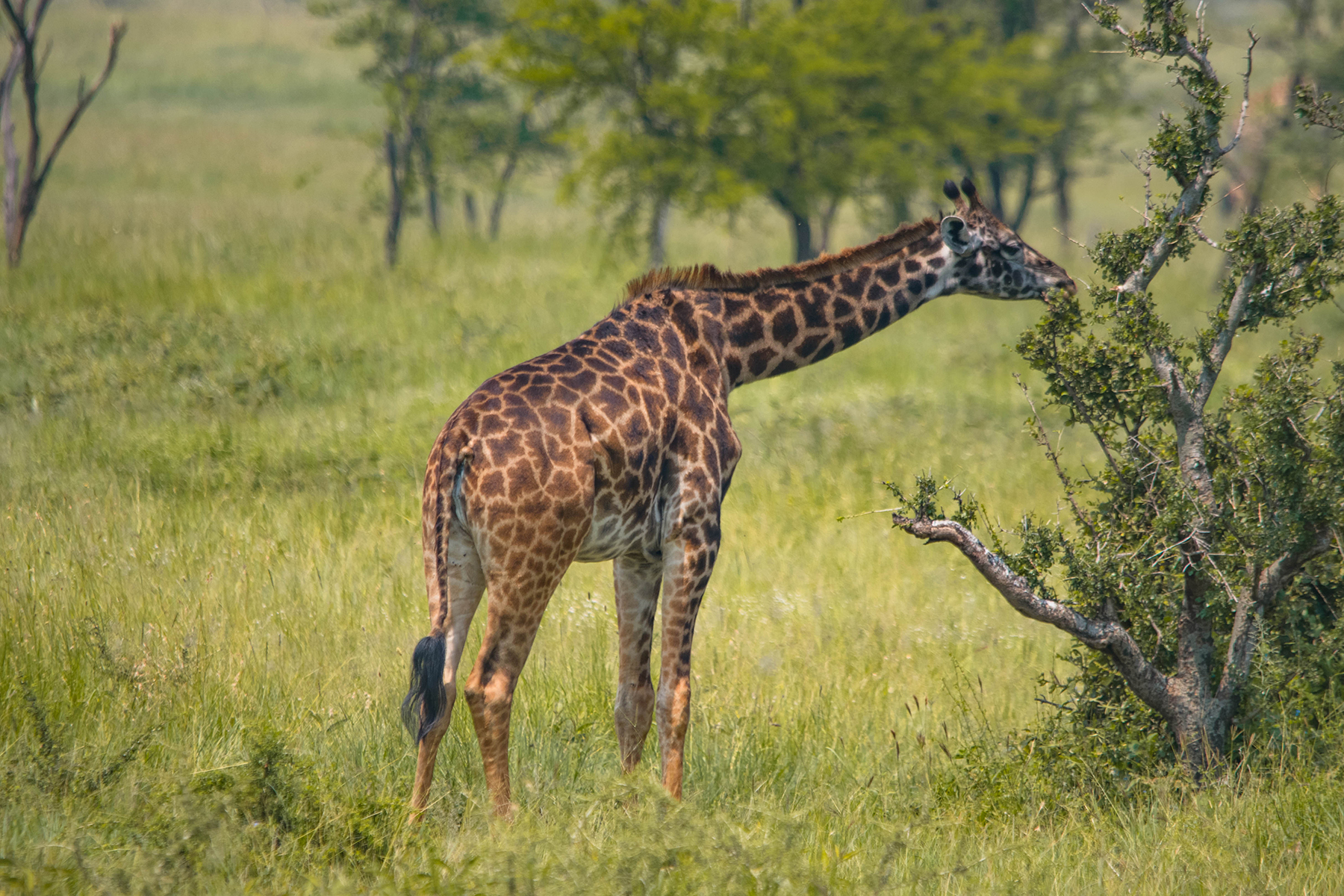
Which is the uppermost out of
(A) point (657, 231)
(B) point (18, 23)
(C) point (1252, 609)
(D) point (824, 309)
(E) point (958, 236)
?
(B) point (18, 23)

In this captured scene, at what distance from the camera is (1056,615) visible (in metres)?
4.84

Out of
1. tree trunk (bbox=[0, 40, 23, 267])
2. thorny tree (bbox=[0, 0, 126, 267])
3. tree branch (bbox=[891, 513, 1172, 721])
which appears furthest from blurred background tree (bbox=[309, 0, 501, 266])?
tree branch (bbox=[891, 513, 1172, 721])

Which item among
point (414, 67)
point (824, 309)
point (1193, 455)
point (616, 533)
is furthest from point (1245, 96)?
point (414, 67)

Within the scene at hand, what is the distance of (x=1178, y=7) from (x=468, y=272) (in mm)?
15292

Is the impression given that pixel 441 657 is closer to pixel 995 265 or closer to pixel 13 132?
pixel 995 265

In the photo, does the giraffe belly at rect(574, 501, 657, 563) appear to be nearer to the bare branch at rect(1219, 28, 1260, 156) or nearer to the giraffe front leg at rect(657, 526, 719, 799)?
the giraffe front leg at rect(657, 526, 719, 799)

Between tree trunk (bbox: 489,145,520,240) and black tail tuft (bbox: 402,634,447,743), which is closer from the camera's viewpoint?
black tail tuft (bbox: 402,634,447,743)

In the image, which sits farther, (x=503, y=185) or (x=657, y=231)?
(x=503, y=185)

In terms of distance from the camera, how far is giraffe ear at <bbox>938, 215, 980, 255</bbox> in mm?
5875

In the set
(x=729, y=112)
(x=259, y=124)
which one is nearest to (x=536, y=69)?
(x=729, y=112)

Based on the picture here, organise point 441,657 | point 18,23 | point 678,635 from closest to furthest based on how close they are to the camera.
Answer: point 441,657
point 678,635
point 18,23

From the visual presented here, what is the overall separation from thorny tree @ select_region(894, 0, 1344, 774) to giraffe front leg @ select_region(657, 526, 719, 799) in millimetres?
1006

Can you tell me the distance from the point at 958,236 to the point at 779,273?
0.98 m

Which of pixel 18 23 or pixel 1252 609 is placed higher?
pixel 18 23
